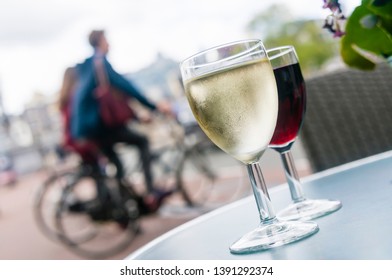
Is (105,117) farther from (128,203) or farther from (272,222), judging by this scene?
(272,222)

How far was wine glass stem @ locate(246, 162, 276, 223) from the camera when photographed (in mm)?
534

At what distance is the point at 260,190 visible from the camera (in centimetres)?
54

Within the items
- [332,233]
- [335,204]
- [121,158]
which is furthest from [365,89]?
[121,158]

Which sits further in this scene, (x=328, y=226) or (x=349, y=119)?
(x=349, y=119)

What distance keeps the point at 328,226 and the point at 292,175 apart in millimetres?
115

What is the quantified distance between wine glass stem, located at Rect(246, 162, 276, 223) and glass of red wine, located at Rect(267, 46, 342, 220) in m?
0.07

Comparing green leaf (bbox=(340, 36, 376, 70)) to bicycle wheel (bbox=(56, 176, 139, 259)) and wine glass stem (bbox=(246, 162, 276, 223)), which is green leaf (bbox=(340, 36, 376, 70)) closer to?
wine glass stem (bbox=(246, 162, 276, 223))

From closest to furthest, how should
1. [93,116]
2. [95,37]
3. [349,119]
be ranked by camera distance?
1. [349,119]
2. [93,116]
3. [95,37]

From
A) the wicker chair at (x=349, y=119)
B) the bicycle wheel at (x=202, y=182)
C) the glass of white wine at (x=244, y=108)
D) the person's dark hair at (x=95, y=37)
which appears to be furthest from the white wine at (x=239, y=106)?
the bicycle wheel at (x=202, y=182)

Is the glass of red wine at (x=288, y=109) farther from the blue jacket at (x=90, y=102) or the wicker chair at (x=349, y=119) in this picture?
the blue jacket at (x=90, y=102)

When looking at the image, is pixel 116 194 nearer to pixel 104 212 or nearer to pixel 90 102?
pixel 104 212

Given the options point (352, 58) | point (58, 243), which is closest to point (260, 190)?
point (352, 58)

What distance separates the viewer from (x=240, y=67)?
1.69ft

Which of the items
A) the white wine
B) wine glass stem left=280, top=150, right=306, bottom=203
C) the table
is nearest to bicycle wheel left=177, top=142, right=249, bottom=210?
the table
